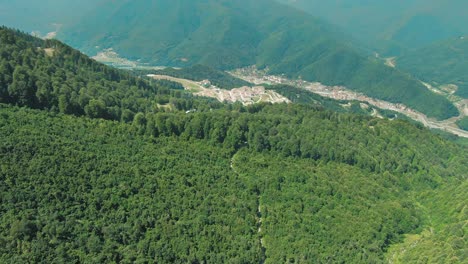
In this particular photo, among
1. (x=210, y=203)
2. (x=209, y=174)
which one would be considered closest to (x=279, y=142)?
(x=209, y=174)

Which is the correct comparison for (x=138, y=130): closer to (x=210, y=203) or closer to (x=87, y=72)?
(x=210, y=203)

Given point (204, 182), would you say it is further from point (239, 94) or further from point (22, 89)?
Result: point (239, 94)

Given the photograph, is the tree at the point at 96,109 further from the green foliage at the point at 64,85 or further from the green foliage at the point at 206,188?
the green foliage at the point at 206,188

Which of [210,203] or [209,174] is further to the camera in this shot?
[209,174]

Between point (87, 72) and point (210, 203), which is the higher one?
point (87, 72)

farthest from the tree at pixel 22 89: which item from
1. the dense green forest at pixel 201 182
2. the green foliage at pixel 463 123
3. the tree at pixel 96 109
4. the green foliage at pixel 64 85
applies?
the green foliage at pixel 463 123

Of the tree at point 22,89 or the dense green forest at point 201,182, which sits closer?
the dense green forest at point 201,182

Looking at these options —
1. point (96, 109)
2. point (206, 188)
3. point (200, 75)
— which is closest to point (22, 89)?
point (96, 109)

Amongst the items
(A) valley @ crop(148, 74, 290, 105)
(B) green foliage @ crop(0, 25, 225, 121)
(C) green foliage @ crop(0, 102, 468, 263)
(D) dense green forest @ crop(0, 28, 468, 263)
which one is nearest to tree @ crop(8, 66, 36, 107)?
(B) green foliage @ crop(0, 25, 225, 121)
